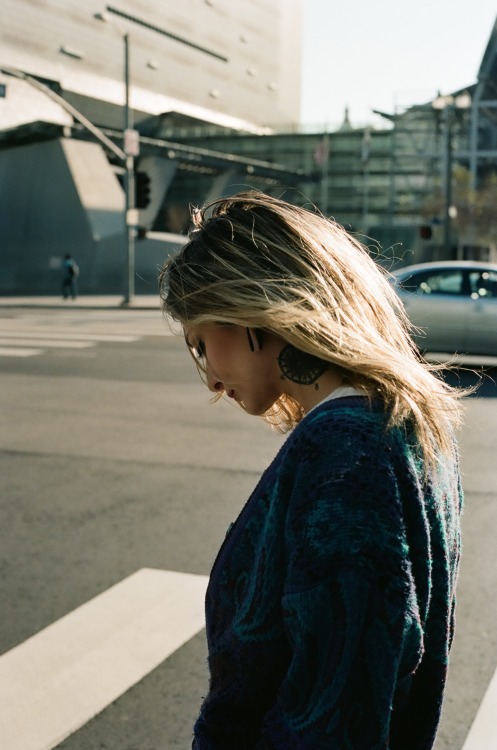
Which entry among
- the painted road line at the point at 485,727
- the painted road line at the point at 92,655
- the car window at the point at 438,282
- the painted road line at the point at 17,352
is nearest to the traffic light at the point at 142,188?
the painted road line at the point at 17,352

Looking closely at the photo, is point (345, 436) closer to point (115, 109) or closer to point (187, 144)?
point (115, 109)

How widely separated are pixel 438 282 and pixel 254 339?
12907mm

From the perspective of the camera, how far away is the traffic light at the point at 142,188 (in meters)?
30.1

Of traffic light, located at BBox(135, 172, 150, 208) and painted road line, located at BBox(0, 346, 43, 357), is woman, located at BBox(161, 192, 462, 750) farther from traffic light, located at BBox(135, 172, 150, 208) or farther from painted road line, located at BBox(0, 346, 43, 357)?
traffic light, located at BBox(135, 172, 150, 208)

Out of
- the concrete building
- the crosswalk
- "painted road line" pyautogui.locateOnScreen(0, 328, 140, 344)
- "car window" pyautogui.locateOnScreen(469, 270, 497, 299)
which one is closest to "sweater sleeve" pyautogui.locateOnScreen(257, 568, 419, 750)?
the concrete building

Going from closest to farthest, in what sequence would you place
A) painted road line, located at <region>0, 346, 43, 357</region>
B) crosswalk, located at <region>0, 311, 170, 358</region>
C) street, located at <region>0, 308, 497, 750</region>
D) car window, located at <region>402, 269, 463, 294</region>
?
street, located at <region>0, 308, 497, 750</region> → car window, located at <region>402, 269, 463, 294</region> → painted road line, located at <region>0, 346, 43, 357</region> → crosswalk, located at <region>0, 311, 170, 358</region>

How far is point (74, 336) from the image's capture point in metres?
18.3

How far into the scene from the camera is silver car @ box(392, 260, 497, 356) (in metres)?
13.6

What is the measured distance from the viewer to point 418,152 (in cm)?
6062

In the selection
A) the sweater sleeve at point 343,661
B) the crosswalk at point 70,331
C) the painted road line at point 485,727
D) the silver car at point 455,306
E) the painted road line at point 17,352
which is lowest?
the crosswalk at point 70,331

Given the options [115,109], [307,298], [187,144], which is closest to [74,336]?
[307,298]

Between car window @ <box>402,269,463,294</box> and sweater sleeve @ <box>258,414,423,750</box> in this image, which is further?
car window @ <box>402,269,463,294</box>

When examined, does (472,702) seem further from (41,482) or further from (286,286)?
(41,482)

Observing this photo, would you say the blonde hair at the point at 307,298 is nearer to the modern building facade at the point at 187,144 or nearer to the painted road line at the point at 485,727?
the painted road line at the point at 485,727
